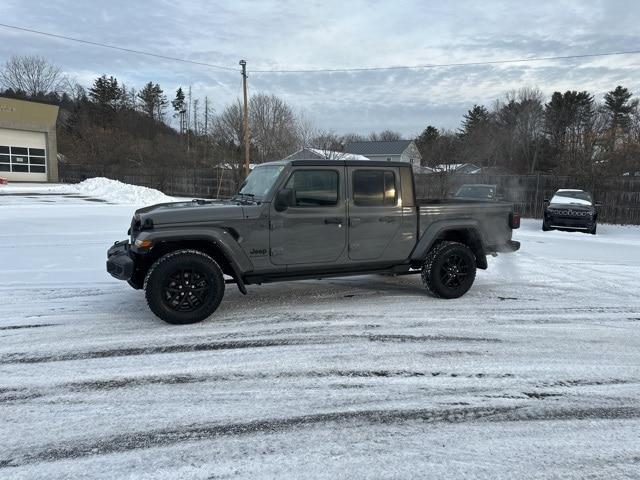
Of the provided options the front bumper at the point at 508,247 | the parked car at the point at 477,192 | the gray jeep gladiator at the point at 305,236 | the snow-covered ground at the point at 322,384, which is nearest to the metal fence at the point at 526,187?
the parked car at the point at 477,192

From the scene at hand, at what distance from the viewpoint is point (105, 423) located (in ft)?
10.6

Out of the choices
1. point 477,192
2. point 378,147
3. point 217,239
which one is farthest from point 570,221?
point 378,147

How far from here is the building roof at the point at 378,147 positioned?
186ft

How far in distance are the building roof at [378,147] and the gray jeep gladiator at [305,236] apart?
51095mm

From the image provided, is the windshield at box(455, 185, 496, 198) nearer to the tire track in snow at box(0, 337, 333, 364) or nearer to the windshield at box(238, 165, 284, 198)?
the windshield at box(238, 165, 284, 198)

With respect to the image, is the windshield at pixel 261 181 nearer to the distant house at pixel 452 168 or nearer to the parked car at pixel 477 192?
the parked car at pixel 477 192

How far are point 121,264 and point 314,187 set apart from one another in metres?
2.36

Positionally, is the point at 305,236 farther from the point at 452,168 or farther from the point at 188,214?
the point at 452,168

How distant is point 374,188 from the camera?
6.12m

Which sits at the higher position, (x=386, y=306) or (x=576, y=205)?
(x=576, y=205)

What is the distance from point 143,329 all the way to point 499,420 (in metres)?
3.69

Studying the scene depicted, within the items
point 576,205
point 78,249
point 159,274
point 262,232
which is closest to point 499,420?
point 262,232

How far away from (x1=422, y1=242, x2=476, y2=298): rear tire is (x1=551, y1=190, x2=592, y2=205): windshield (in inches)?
484

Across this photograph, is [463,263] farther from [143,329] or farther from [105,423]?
[105,423]
